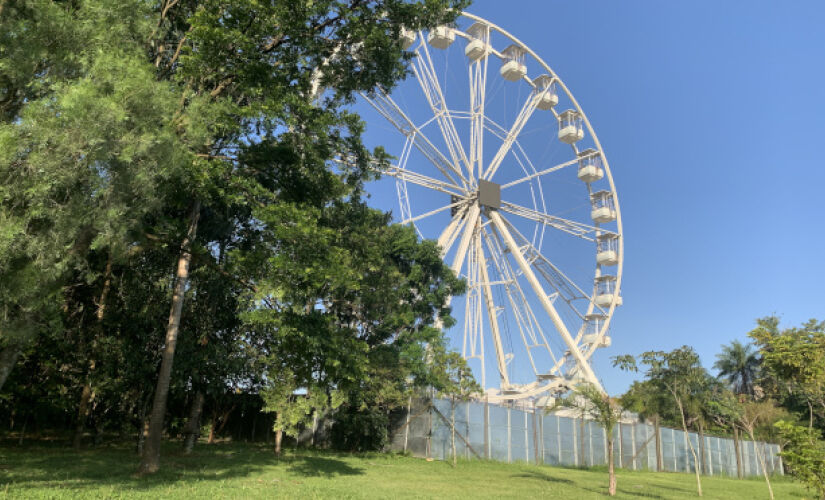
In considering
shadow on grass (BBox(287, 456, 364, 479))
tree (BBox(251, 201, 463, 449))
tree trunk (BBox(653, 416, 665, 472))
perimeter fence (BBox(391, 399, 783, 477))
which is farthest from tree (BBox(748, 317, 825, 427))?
tree trunk (BBox(653, 416, 665, 472))

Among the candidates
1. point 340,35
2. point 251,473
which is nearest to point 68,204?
point 340,35

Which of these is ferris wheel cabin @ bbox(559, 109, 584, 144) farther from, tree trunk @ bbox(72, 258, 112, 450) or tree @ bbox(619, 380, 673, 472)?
tree trunk @ bbox(72, 258, 112, 450)

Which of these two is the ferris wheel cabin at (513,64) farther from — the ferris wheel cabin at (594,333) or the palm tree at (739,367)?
the palm tree at (739,367)

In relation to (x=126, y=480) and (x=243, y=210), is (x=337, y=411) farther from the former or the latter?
Result: (x=126, y=480)

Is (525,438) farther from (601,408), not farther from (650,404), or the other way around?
(650,404)

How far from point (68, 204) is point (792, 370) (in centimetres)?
1716

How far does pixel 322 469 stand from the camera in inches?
595

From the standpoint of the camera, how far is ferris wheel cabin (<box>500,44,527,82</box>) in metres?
30.2

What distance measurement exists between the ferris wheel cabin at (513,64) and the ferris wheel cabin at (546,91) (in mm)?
1777

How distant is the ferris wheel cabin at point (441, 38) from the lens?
26422 millimetres

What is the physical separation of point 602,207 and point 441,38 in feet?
Result: 48.5

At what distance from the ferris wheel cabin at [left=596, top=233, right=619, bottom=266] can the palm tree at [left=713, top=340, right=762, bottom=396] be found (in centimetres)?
3146

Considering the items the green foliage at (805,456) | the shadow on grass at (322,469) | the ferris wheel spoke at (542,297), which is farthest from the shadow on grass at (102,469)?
the ferris wheel spoke at (542,297)

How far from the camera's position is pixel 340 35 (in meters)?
11.1
